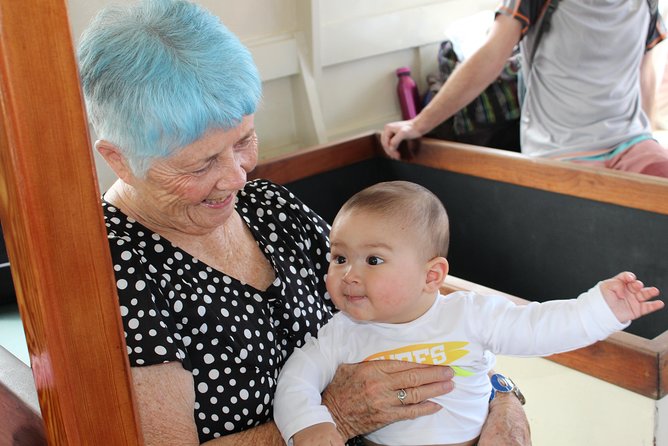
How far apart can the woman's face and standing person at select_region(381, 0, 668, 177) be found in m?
1.44

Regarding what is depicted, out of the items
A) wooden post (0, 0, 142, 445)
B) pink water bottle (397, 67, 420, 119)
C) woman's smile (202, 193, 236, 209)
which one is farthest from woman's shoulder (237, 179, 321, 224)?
pink water bottle (397, 67, 420, 119)

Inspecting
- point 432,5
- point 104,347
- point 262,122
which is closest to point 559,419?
point 104,347

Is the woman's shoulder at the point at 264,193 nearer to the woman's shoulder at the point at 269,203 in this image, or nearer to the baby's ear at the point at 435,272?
the woman's shoulder at the point at 269,203

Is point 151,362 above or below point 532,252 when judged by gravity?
above

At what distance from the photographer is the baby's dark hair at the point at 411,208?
1.32 m

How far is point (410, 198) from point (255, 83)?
308 mm

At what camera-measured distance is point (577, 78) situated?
270 centimetres

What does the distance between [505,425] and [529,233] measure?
3.78ft

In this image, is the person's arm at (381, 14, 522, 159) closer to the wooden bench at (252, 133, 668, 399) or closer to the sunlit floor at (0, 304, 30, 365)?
the wooden bench at (252, 133, 668, 399)

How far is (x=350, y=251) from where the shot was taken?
131 centimetres

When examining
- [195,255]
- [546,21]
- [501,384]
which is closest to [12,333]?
[195,255]

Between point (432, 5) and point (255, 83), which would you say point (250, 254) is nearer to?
point (255, 83)

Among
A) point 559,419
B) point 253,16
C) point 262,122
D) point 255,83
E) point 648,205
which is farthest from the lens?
point 262,122

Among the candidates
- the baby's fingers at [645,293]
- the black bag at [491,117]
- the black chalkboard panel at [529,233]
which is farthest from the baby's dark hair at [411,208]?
the black bag at [491,117]
